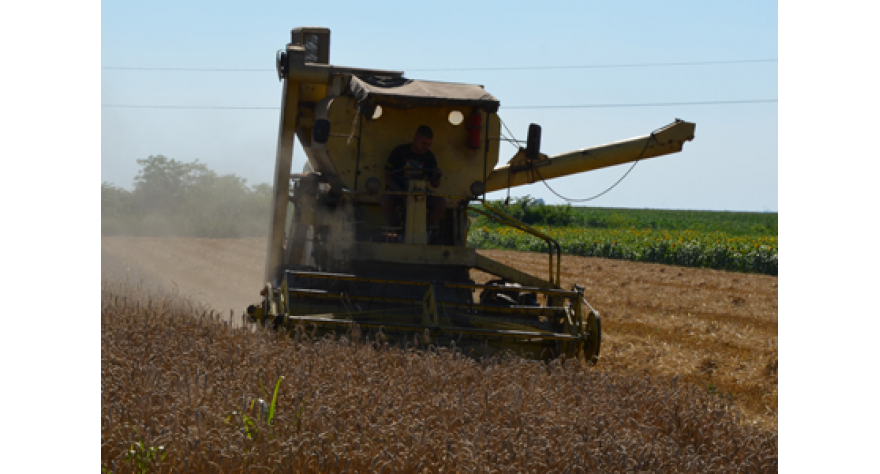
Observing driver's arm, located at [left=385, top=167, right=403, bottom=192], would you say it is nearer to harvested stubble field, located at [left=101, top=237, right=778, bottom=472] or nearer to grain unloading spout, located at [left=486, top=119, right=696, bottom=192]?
grain unloading spout, located at [left=486, top=119, right=696, bottom=192]

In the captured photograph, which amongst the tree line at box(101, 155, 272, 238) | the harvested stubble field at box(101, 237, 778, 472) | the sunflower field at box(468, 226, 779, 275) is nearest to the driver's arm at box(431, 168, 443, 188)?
the harvested stubble field at box(101, 237, 778, 472)

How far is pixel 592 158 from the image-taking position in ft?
29.8

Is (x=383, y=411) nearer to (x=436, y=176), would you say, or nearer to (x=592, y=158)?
(x=436, y=176)

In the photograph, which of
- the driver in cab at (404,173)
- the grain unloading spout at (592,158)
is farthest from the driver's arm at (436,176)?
the grain unloading spout at (592,158)

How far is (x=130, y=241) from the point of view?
20562mm

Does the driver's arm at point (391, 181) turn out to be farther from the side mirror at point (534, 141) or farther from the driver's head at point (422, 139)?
the side mirror at point (534, 141)

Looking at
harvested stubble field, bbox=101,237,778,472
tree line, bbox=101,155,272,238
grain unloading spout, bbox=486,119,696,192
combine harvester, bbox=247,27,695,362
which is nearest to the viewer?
harvested stubble field, bbox=101,237,778,472

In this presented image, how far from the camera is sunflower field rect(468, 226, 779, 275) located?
24.0 m

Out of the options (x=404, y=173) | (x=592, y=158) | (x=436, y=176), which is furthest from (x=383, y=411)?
(x=592, y=158)

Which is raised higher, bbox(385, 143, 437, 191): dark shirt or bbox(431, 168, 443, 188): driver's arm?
bbox(385, 143, 437, 191): dark shirt

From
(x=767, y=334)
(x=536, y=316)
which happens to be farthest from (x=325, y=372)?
(x=767, y=334)

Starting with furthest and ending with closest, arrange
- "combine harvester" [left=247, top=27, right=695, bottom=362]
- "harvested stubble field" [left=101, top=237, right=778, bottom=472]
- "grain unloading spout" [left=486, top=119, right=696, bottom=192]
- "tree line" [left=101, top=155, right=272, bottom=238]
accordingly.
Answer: "tree line" [left=101, top=155, right=272, bottom=238], "grain unloading spout" [left=486, top=119, right=696, bottom=192], "combine harvester" [left=247, top=27, right=695, bottom=362], "harvested stubble field" [left=101, top=237, right=778, bottom=472]

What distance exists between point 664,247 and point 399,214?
19.5 m

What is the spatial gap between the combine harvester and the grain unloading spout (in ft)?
0.06
